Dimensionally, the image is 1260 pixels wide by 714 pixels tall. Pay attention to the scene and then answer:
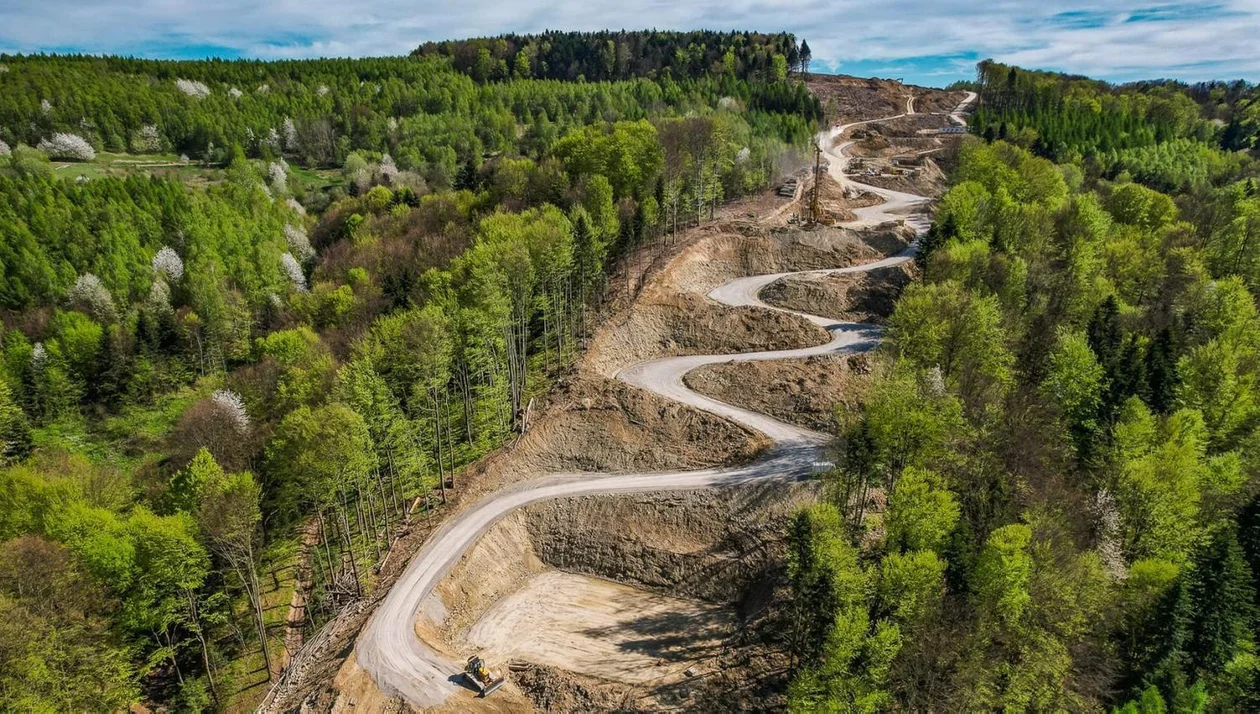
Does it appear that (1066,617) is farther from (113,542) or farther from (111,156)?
(111,156)

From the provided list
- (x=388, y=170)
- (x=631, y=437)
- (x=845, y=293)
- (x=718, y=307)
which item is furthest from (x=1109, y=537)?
(x=388, y=170)

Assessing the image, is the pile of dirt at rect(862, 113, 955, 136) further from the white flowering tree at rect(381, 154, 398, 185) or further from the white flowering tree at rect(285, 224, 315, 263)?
the white flowering tree at rect(285, 224, 315, 263)

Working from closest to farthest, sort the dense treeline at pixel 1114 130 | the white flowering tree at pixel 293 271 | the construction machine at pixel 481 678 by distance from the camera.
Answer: the construction machine at pixel 481 678, the white flowering tree at pixel 293 271, the dense treeline at pixel 1114 130

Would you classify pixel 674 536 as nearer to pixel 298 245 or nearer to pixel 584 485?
pixel 584 485

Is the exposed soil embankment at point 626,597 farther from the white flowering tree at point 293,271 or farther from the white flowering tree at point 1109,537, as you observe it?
the white flowering tree at point 293,271

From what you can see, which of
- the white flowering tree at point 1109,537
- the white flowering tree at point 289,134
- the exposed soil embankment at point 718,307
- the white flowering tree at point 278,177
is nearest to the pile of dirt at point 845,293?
the exposed soil embankment at point 718,307

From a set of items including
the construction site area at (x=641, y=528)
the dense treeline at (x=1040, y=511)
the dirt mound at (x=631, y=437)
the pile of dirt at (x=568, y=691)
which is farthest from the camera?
the dirt mound at (x=631, y=437)

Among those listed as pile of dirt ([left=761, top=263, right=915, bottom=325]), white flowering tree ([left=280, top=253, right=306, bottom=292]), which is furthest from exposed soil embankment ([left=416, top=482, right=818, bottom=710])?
white flowering tree ([left=280, top=253, right=306, bottom=292])
